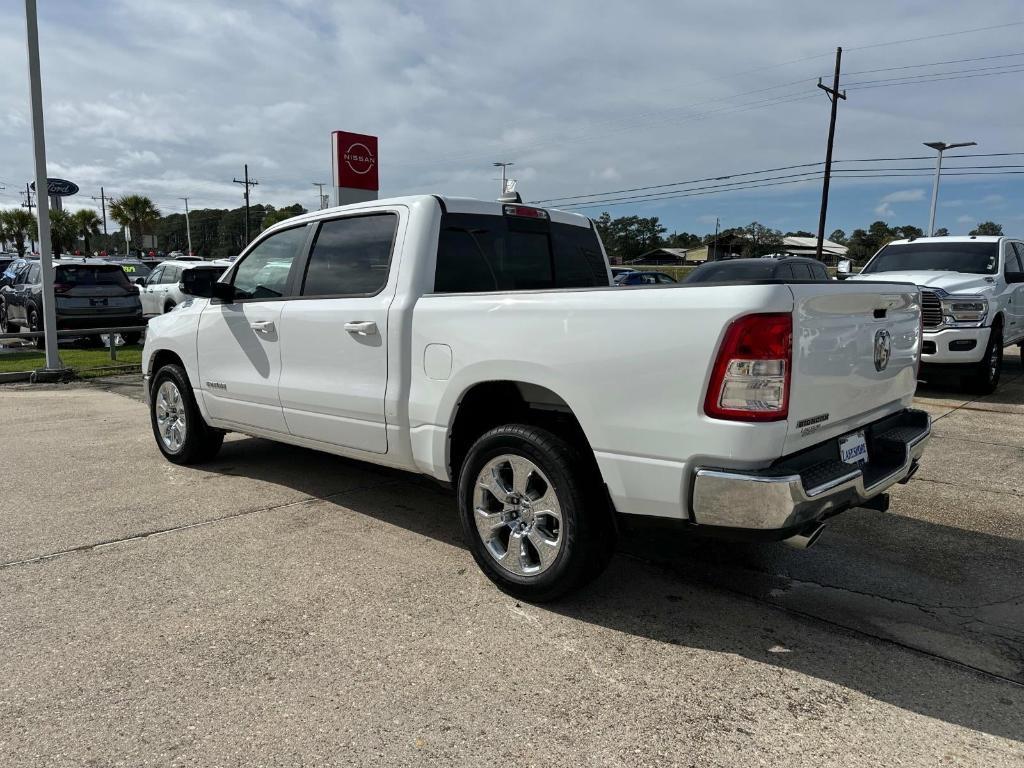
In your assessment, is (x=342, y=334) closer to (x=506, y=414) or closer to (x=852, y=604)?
(x=506, y=414)

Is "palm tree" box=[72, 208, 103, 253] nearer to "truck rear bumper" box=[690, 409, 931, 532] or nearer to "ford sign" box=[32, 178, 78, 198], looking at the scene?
"ford sign" box=[32, 178, 78, 198]

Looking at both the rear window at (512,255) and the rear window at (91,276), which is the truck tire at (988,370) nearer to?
the rear window at (512,255)

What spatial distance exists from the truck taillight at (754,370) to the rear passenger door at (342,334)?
6.32 feet

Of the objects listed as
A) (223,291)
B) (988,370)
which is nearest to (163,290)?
(223,291)

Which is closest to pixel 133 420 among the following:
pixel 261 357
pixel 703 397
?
pixel 261 357

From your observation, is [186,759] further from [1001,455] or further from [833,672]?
[1001,455]

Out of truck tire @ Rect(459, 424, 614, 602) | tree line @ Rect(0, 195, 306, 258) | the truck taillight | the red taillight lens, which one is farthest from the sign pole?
tree line @ Rect(0, 195, 306, 258)

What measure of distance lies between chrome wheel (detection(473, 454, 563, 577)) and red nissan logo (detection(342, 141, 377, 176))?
10.3 m

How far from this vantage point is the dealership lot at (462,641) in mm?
2537

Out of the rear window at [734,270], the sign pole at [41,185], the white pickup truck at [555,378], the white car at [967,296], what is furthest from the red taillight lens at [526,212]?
the sign pole at [41,185]

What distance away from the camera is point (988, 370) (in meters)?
9.33

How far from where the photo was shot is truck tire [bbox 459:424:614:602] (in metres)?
3.29

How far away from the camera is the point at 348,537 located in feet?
14.6

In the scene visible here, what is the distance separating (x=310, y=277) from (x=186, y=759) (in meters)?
2.96
